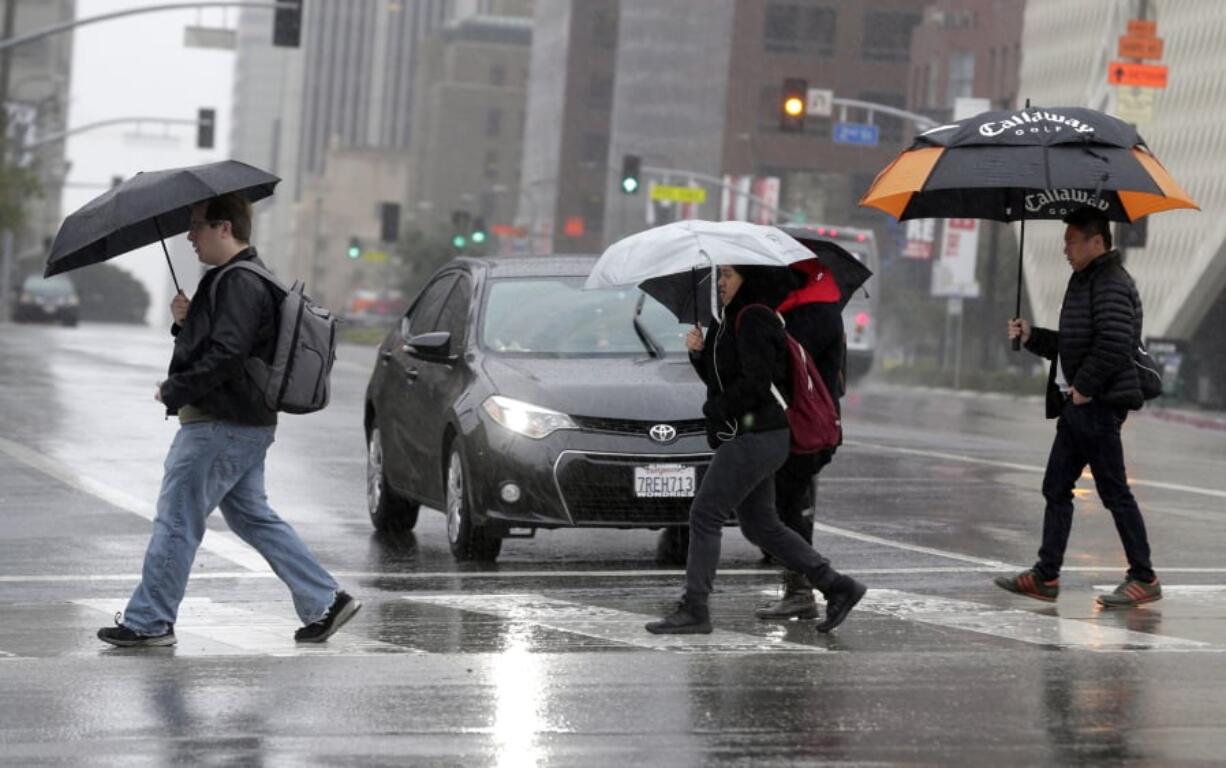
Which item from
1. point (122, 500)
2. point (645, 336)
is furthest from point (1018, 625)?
point (122, 500)

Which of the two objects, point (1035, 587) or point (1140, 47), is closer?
point (1035, 587)

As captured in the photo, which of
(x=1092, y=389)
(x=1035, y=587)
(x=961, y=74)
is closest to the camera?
(x=1092, y=389)

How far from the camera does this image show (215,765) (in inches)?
274

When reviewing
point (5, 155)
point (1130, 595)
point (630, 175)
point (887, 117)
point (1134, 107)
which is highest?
point (887, 117)

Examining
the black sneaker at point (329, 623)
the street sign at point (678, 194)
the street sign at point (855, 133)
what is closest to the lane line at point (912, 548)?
the black sneaker at point (329, 623)

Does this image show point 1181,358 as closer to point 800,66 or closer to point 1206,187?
point 1206,187

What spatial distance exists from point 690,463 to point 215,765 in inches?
227

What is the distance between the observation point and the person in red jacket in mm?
10477

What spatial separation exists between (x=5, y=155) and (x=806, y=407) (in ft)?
237

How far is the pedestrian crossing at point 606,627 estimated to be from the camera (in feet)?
31.2

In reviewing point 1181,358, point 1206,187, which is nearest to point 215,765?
point 1181,358

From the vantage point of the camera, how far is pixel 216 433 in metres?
9.36

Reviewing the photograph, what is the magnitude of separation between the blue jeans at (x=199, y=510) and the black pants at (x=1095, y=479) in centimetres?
359

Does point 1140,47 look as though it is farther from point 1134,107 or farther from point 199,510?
point 199,510
